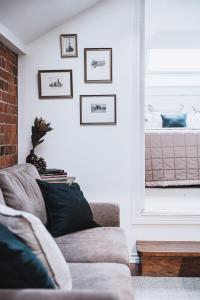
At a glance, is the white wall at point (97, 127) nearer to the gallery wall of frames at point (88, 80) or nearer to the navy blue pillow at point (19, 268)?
the gallery wall of frames at point (88, 80)

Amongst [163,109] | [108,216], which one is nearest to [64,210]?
[108,216]

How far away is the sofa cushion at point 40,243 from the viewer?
136 cm

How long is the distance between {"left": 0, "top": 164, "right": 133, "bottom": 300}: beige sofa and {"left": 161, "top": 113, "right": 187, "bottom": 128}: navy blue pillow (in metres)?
3.94

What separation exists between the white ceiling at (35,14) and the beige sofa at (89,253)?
105cm

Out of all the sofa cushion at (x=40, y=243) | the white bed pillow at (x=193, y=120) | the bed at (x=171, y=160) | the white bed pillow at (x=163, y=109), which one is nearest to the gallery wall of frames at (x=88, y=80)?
the bed at (x=171, y=160)

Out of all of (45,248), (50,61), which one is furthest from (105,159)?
(45,248)

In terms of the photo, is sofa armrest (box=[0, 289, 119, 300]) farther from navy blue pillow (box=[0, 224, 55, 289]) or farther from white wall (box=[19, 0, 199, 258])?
white wall (box=[19, 0, 199, 258])

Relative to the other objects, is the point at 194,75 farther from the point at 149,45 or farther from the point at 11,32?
Result: the point at 11,32

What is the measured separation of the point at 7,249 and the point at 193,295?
1.88 meters

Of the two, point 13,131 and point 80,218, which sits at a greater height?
point 13,131

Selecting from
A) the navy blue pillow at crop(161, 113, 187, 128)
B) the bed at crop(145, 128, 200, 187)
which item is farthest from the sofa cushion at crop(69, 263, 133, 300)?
the navy blue pillow at crop(161, 113, 187, 128)

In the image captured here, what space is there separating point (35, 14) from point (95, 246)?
1.78 meters

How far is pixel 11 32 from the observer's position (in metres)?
2.96

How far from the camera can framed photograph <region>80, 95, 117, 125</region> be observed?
3.46 meters
